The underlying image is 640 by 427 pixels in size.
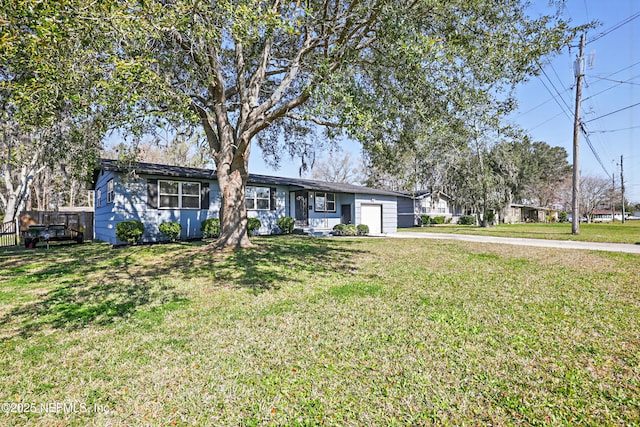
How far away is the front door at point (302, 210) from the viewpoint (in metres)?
17.3

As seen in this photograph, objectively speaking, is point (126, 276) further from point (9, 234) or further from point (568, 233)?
point (568, 233)

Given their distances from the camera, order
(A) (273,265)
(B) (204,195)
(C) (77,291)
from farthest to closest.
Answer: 1. (B) (204,195)
2. (A) (273,265)
3. (C) (77,291)

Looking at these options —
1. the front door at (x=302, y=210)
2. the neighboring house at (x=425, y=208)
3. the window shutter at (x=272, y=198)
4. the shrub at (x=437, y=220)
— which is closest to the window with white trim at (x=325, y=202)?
the front door at (x=302, y=210)

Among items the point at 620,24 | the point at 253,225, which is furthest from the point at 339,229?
the point at 620,24

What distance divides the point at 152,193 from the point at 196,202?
183 cm

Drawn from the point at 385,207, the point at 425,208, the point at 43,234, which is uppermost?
the point at 425,208

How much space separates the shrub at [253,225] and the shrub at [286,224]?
1384mm

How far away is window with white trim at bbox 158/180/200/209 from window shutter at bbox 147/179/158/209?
153mm

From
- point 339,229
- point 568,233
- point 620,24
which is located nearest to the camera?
point 620,24

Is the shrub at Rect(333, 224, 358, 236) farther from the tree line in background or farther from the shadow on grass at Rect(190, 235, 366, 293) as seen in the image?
the tree line in background

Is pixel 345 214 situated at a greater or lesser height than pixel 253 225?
greater

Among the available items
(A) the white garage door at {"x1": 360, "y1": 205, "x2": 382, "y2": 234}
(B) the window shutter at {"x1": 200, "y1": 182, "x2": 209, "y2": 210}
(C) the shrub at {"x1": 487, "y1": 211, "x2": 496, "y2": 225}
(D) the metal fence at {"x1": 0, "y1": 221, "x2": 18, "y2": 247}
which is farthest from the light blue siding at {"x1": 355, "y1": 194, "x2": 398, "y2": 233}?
(D) the metal fence at {"x1": 0, "y1": 221, "x2": 18, "y2": 247}

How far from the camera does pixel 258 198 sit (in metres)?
15.6

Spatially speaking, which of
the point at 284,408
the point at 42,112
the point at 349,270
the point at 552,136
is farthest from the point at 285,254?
the point at 552,136
